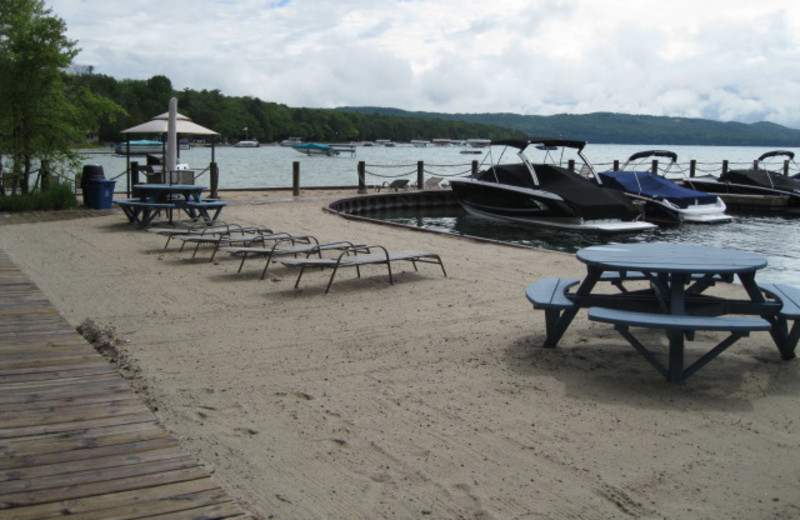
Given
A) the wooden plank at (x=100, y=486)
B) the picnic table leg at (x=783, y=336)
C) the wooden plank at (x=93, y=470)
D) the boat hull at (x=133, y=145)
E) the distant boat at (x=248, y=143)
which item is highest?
the distant boat at (x=248, y=143)

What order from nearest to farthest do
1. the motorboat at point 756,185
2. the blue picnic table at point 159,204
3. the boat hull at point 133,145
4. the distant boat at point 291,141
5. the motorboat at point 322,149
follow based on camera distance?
the blue picnic table at point 159,204
the boat hull at point 133,145
the motorboat at point 756,185
the motorboat at point 322,149
the distant boat at point 291,141

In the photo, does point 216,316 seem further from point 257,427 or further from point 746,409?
point 746,409

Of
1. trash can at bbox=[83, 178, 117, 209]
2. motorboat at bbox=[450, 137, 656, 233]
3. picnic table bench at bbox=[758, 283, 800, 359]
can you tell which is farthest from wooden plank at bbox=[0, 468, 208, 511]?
motorboat at bbox=[450, 137, 656, 233]

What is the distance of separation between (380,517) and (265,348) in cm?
286

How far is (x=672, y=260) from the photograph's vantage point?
5.47 m

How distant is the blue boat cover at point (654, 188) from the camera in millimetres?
21984

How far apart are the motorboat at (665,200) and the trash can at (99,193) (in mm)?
13517

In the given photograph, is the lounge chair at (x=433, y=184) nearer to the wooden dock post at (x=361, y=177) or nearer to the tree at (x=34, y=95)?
the wooden dock post at (x=361, y=177)

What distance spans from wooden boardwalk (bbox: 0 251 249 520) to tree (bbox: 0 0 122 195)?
41.8ft

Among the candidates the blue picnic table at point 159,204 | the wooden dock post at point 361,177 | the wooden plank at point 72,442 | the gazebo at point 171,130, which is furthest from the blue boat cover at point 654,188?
the wooden plank at point 72,442

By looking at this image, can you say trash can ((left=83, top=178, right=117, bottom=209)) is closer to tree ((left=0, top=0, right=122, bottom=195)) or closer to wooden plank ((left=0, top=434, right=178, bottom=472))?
tree ((left=0, top=0, right=122, bottom=195))

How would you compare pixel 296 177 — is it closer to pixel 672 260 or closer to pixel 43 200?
pixel 43 200

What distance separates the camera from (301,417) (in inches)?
174

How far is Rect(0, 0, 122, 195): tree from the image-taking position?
1596cm
